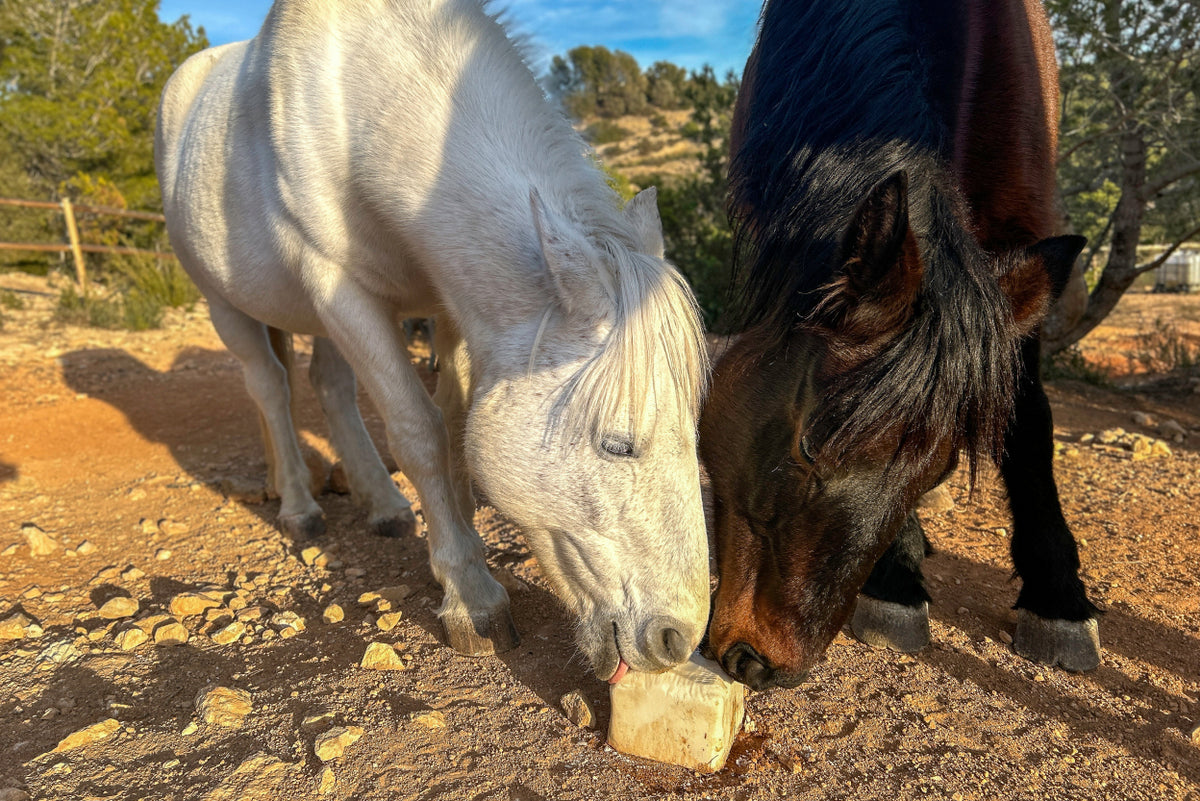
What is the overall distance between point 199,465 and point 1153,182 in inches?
278

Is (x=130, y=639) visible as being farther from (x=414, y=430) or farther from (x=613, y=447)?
(x=613, y=447)

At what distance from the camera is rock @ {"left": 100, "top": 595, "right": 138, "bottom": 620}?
257 cm

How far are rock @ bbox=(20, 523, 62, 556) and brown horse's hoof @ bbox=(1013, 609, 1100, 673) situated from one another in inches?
153

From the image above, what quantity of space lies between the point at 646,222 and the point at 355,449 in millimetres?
2174

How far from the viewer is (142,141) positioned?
16.4m

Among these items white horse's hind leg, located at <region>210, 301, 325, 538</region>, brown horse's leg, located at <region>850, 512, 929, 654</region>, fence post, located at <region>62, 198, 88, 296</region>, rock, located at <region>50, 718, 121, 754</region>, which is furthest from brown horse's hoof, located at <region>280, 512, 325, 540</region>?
fence post, located at <region>62, 198, 88, 296</region>

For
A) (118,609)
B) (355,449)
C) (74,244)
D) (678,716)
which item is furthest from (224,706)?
(74,244)

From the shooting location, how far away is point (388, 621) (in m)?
2.49

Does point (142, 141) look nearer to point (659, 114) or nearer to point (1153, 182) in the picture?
point (1153, 182)

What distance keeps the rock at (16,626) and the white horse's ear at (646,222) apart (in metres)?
2.43

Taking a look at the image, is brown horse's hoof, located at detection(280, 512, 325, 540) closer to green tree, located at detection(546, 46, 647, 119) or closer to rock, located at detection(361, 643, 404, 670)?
rock, located at detection(361, 643, 404, 670)

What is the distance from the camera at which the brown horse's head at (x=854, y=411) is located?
163cm

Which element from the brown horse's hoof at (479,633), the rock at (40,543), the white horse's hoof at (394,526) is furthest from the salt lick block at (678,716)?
the rock at (40,543)

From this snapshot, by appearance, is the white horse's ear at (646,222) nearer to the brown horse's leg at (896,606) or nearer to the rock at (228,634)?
the brown horse's leg at (896,606)
